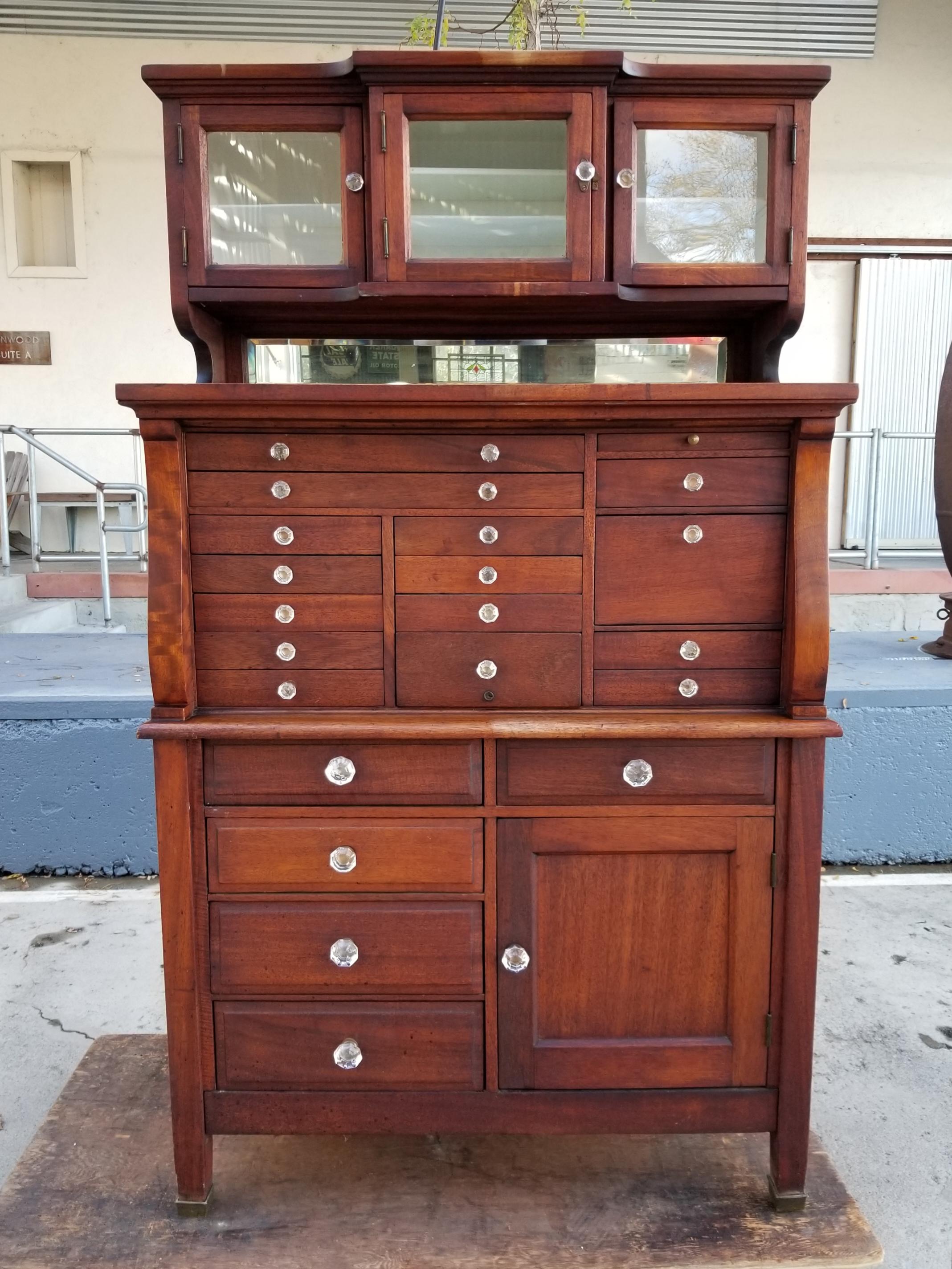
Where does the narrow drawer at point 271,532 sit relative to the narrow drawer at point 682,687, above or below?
above

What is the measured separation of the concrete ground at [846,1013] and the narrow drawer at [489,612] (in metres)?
1.31

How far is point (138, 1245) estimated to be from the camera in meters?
1.57

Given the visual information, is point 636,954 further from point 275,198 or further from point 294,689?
point 275,198

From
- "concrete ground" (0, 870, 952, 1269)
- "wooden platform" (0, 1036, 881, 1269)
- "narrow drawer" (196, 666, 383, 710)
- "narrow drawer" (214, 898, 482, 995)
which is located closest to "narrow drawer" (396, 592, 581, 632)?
"narrow drawer" (196, 666, 383, 710)

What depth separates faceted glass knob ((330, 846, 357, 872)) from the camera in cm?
162

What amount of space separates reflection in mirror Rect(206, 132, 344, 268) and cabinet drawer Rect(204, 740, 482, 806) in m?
0.91

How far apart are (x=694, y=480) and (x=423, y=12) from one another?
20.0 feet

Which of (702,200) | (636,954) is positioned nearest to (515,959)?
(636,954)

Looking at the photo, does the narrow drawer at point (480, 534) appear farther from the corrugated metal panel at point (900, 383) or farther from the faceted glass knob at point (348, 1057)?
the corrugated metal panel at point (900, 383)

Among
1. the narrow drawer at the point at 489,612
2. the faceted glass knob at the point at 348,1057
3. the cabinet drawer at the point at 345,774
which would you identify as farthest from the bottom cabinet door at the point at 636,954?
the narrow drawer at the point at 489,612

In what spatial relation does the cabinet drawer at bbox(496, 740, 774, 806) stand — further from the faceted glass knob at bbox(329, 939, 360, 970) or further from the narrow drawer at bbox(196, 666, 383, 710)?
the faceted glass knob at bbox(329, 939, 360, 970)

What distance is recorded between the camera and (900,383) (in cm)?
740

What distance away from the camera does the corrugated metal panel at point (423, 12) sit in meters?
6.28

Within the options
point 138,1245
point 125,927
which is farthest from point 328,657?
point 125,927
